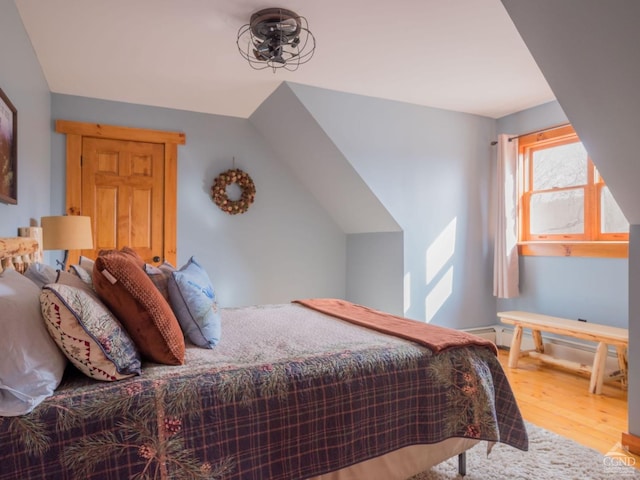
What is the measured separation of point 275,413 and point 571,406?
2.37 m

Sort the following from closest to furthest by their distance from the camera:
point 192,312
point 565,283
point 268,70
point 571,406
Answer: point 192,312 → point 571,406 → point 268,70 → point 565,283

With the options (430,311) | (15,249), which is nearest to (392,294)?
(430,311)

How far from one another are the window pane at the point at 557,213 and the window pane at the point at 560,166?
0.09m

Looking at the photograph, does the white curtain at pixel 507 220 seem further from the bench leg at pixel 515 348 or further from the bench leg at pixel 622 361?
the bench leg at pixel 622 361

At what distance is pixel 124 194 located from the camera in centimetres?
381

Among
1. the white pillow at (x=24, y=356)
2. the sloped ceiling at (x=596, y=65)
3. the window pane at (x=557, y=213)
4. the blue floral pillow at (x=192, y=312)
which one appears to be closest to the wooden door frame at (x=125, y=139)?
the blue floral pillow at (x=192, y=312)

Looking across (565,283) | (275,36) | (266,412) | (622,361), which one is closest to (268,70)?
(275,36)

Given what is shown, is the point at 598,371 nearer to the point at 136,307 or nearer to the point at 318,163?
the point at 318,163

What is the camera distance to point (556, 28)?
169 centimetres

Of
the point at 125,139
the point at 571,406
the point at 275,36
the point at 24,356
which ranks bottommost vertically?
the point at 571,406

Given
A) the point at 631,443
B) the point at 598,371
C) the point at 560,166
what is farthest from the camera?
the point at 560,166

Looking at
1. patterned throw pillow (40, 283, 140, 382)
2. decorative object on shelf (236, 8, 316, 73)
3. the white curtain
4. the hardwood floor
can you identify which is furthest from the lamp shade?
the white curtain

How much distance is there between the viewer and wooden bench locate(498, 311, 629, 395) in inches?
116

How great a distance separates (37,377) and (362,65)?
272 centimetres
